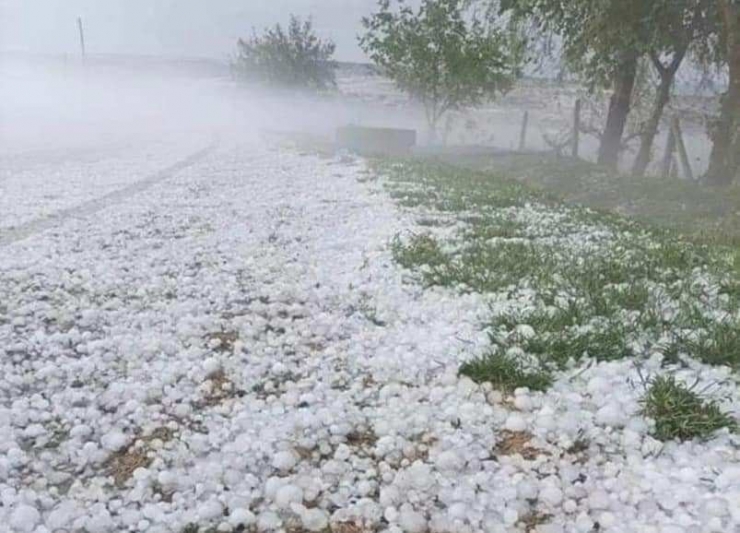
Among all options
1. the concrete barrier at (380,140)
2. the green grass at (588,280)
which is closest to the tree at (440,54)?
the concrete barrier at (380,140)

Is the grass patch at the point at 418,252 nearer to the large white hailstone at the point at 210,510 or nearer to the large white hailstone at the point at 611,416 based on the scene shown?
the large white hailstone at the point at 611,416

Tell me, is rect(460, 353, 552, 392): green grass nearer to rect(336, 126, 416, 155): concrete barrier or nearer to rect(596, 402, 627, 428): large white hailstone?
rect(596, 402, 627, 428): large white hailstone

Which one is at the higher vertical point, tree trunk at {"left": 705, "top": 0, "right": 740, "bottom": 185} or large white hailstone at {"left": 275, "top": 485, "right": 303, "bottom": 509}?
tree trunk at {"left": 705, "top": 0, "right": 740, "bottom": 185}

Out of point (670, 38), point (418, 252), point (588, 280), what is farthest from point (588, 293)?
point (670, 38)

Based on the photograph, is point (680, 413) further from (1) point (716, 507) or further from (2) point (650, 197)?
(2) point (650, 197)

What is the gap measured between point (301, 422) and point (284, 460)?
344 millimetres

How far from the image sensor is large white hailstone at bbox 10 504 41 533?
226 cm

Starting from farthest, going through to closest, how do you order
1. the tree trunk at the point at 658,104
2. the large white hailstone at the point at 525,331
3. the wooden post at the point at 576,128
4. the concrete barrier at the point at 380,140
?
1. the concrete barrier at the point at 380,140
2. the wooden post at the point at 576,128
3. the tree trunk at the point at 658,104
4. the large white hailstone at the point at 525,331

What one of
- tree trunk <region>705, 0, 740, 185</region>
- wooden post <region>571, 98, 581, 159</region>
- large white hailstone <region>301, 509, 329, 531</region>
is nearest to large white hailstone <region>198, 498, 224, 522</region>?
large white hailstone <region>301, 509, 329, 531</region>

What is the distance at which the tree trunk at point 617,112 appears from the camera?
17.8 meters

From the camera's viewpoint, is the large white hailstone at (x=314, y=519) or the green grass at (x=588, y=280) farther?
the green grass at (x=588, y=280)

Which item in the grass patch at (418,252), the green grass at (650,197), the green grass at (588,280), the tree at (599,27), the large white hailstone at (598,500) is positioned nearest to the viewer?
the large white hailstone at (598,500)

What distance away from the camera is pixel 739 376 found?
3.27 metres

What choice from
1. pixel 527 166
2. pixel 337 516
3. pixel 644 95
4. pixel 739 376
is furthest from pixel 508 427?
pixel 644 95
